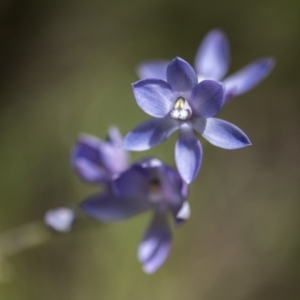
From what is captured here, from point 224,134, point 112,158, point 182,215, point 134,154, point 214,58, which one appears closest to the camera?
point 224,134

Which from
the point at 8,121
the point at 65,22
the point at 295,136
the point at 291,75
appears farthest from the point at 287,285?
the point at 65,22

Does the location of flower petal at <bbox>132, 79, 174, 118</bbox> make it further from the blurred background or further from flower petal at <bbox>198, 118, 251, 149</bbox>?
the blurred background

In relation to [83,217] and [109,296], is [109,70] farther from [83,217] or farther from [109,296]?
[83,217]

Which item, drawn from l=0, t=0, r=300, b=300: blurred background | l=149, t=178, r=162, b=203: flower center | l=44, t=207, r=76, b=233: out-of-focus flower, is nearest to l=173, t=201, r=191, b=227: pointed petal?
l=149, t=178, r=162, b=203: flower center

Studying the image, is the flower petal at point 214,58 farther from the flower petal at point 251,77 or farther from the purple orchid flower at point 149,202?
the purple orchid flower at point 149,202

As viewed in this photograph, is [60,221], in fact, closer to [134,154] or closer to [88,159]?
[88,159]

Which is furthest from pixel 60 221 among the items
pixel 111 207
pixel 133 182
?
pixel 133 182
